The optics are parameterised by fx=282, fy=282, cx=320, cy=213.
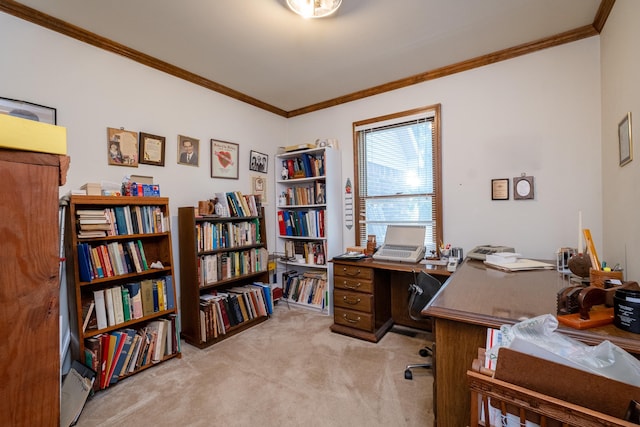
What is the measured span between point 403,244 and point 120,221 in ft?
7.89

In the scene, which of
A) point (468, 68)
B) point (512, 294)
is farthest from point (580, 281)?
point (468, 68)

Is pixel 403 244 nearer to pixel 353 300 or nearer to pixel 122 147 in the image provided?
pixel 353 300

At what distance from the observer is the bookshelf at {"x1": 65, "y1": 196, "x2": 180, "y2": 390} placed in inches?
73.7

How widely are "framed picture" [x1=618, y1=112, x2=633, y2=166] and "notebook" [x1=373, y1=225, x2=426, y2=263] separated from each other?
1411mm

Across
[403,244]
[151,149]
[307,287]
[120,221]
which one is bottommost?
[307,287]

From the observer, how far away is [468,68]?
264 centimetres

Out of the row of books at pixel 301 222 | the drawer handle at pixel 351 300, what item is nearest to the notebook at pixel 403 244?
the drawer handle at pixel 351 300

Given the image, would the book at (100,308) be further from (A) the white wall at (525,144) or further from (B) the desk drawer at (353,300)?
(A) the white wall at (525,144)

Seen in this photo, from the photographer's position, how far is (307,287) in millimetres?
3422

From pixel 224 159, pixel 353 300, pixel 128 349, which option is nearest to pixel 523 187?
pixel 353 300

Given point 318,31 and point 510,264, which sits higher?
point 318,31

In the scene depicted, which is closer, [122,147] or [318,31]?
[318,31]

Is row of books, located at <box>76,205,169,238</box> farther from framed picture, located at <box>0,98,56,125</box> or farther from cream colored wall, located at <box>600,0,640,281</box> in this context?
cream colored wall, located at <box>600,0,640,281</box>

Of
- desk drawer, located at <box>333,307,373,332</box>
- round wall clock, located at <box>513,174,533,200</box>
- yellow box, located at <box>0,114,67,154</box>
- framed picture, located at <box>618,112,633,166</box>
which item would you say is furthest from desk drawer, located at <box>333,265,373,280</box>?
yellow box, located at <box>0,114,67,154</box>
